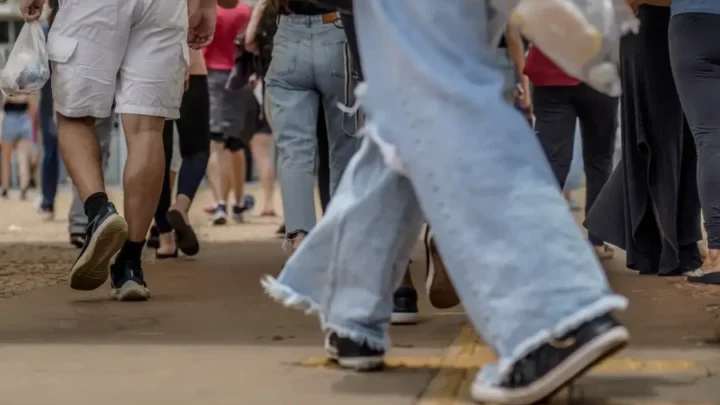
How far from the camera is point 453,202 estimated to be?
2631 mm

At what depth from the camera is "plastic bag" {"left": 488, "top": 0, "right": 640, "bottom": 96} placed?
2.58 meters

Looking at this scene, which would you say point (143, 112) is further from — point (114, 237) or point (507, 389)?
point (507, 389)

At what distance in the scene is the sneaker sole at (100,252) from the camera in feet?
13.8

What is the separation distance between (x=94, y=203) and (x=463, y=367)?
183 centimetres

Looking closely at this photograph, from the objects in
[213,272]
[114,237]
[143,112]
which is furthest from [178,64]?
[213,272]

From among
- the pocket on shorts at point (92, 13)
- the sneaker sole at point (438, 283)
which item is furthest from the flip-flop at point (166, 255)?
the sneaker sole at point (438, 283)

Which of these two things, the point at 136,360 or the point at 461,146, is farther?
the point at 136,360

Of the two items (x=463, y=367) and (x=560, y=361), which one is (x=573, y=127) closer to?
(x=463, y=367)

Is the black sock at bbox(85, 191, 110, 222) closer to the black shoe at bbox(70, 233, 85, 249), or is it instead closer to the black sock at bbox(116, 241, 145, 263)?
the black sock at bbox(116, 241, 145, 263)

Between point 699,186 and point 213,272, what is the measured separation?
2.13m

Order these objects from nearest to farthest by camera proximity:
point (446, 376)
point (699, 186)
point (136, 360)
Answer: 1. point (446, 376)
2. point (136, 360)
3. point (699, 186)

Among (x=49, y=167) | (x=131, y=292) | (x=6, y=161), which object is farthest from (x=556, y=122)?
(x=6, y=161)

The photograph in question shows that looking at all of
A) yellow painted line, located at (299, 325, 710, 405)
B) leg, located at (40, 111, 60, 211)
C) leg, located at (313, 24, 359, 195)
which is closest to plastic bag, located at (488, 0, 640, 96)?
yellow painted line, located at (299, 325, 710, 405)

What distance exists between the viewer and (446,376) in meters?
2.95
